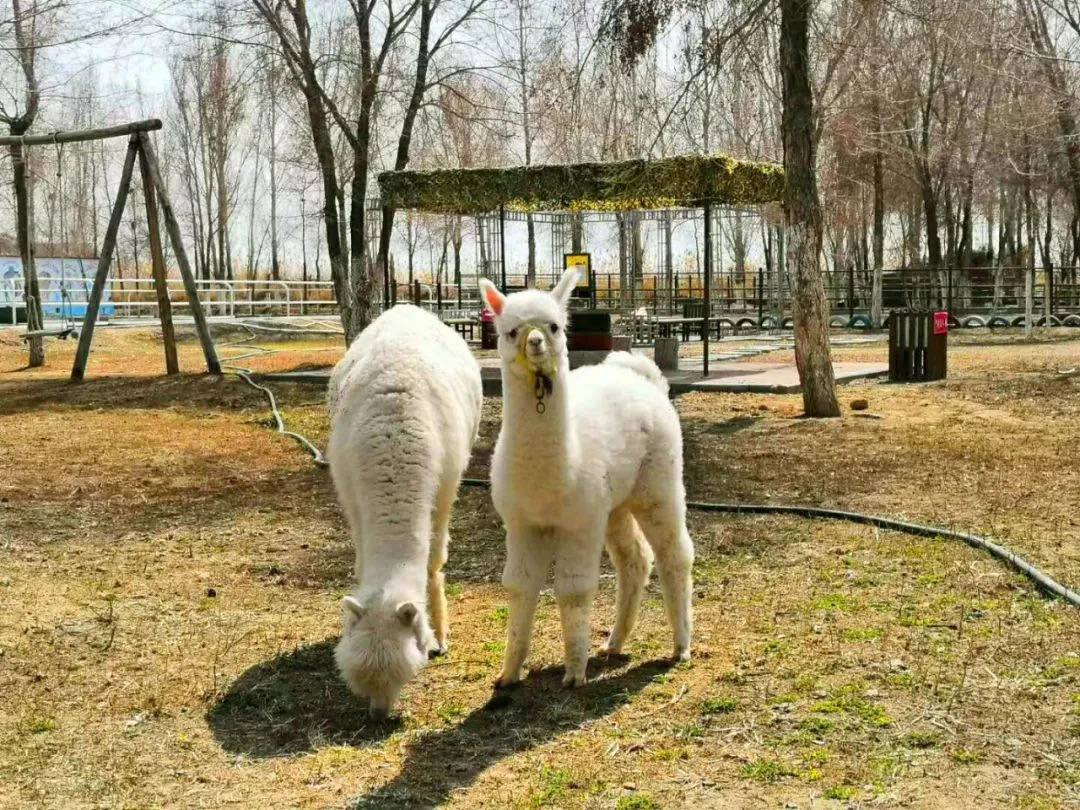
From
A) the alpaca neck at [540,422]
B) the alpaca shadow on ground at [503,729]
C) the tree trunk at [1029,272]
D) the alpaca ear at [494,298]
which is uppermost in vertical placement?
the tree trunk at [1029,272]

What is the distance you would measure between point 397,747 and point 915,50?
3316 cm

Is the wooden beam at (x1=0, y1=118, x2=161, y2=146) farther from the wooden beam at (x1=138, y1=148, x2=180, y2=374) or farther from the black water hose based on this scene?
the black water hose

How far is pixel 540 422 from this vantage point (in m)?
4.50

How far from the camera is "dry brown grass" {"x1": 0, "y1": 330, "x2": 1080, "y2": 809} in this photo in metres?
3.78

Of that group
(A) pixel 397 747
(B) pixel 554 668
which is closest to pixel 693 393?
(B) pixel 554 668

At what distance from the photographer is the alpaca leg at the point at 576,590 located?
4602 mm

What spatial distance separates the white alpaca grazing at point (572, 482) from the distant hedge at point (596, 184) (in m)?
10.6

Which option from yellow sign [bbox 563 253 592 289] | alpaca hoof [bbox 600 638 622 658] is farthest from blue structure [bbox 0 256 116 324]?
alpaca hoof [bbox 600 638 622 658]

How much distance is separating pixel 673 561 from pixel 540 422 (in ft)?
3.36

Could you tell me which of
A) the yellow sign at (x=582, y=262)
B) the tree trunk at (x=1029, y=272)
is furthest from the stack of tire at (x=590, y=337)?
the tree trunk at (x=1029, y=272)

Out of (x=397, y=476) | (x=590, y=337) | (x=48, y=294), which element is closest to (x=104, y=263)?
(x=590, y=337)

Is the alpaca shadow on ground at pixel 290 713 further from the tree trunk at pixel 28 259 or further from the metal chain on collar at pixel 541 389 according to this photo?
the tree trunk at pixel 28 259

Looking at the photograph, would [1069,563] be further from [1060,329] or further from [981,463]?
[1060,329]

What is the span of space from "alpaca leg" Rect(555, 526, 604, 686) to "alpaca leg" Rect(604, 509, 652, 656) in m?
0.44
